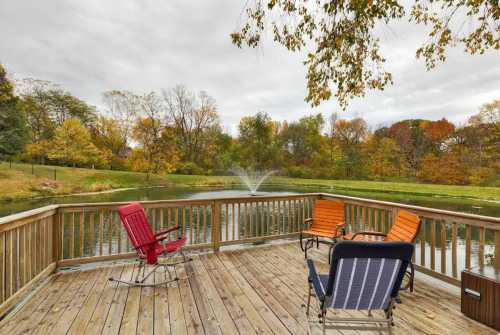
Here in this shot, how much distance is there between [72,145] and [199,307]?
84.2 ft

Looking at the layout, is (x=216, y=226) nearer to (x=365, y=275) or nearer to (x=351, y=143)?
(x=365, y=275)

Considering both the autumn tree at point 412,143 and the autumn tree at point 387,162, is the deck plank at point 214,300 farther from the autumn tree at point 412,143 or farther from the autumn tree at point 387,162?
the autumn tree at point 412,143

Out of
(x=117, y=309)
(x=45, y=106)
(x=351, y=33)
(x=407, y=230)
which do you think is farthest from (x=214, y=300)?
(x=45, y=106)

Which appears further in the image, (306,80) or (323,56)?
(306,80)

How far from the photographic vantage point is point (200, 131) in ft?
87.0

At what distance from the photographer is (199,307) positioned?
2.40 m

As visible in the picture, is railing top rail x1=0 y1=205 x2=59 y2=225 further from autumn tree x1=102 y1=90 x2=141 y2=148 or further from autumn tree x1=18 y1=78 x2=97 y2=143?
autumn tree x1=18 y1=78 x2=97 y2=143

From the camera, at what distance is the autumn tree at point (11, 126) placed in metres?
15.6

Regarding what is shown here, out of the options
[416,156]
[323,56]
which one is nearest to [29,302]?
[323,56]

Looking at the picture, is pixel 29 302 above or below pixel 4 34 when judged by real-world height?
below

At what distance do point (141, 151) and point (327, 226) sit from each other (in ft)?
72.2

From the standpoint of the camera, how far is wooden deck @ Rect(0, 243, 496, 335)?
2.07 meters

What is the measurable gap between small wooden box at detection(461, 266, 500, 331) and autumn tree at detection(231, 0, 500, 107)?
2.72 meters

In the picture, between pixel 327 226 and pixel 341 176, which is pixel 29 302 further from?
pixel 341 176
